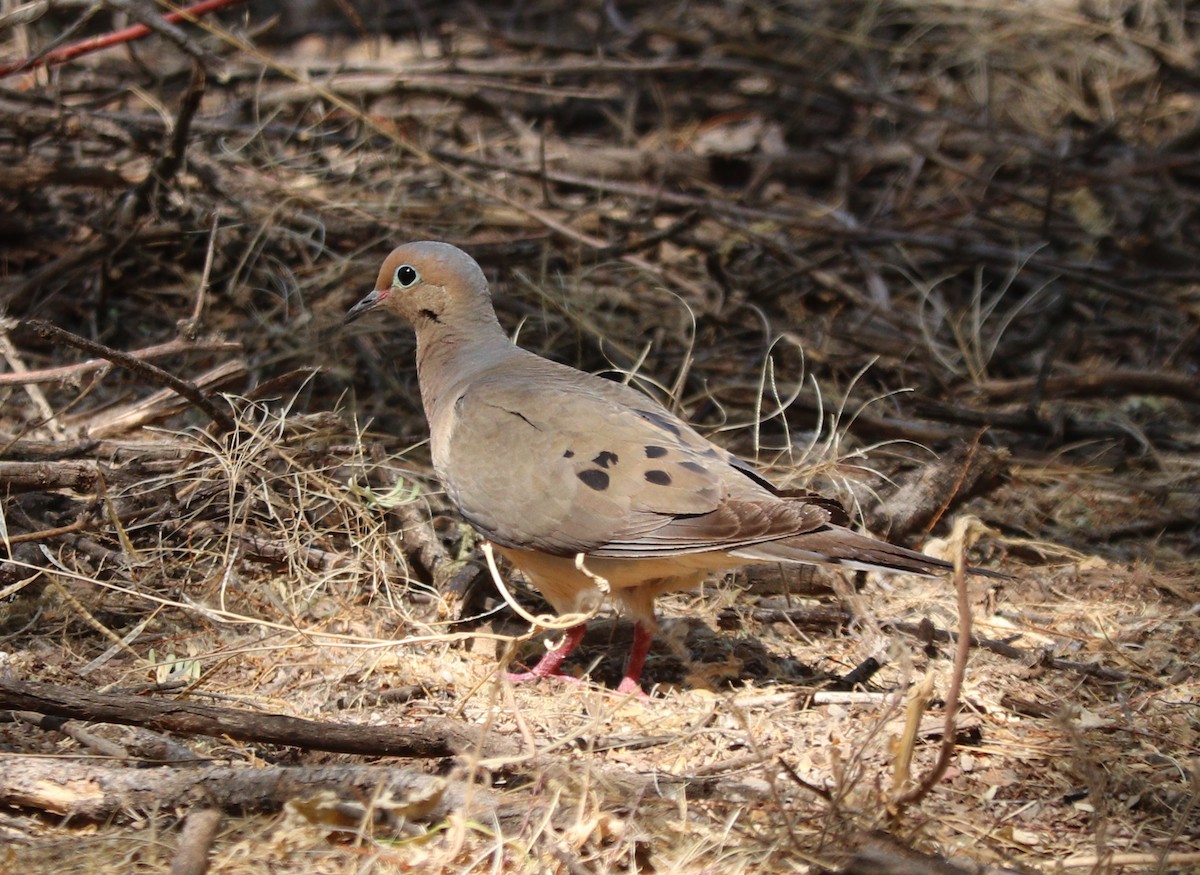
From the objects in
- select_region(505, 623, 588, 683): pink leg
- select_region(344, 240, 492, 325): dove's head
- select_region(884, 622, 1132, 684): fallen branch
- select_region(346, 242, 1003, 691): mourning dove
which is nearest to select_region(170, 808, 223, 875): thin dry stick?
select_region(346, 242, 1003, 691): mourning dove

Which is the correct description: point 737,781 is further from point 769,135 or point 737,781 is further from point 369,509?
point 769,135

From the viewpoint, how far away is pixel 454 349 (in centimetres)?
393

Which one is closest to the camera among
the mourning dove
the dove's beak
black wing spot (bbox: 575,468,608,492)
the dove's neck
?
the mourning dove

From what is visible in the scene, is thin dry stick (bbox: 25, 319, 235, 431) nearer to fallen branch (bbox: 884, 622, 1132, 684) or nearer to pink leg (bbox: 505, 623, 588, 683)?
pink leg (bbox: 505, 623, 588, 683)

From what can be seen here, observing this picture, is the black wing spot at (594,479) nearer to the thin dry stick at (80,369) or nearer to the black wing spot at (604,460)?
the black wing spot at (604,460)

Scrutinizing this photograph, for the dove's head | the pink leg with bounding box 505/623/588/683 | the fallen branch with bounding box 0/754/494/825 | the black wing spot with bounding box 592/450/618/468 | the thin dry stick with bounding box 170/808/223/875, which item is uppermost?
the dove's head

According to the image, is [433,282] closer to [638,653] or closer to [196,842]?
[638,653]

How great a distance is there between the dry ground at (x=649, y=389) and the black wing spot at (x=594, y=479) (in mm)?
567

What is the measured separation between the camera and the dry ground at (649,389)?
8.48ft

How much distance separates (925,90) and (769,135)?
3.46ft

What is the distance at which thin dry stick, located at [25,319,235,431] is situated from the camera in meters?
3.13

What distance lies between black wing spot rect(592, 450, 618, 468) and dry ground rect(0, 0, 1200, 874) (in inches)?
24.5

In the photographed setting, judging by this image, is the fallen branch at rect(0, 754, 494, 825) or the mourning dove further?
the mourning dove

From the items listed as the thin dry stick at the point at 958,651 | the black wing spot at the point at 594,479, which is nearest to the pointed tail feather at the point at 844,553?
the black wing spot at the point at 594,479
